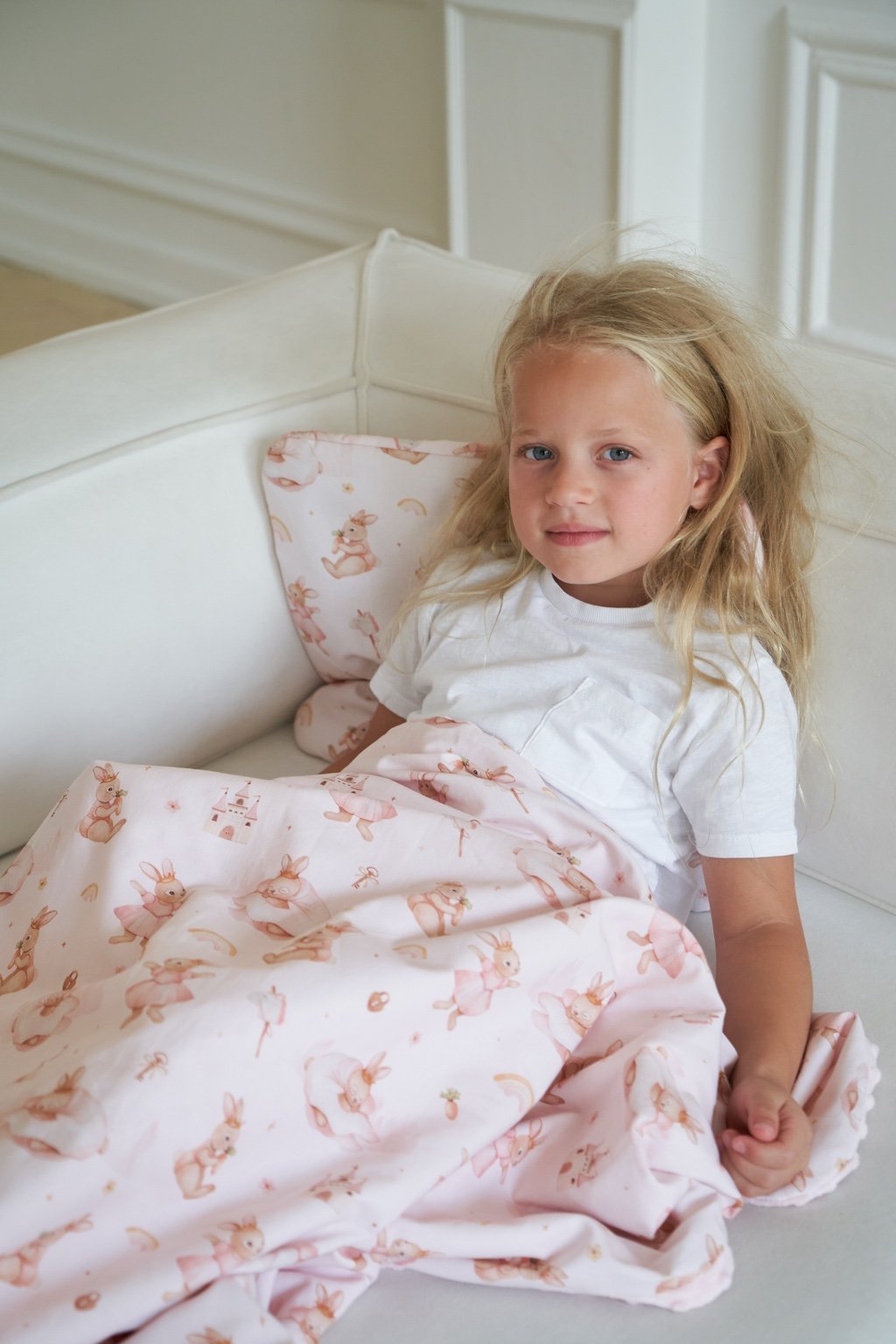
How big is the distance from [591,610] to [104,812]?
1.39ft

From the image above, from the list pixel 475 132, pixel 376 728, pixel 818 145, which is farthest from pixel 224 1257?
pixel 475 132

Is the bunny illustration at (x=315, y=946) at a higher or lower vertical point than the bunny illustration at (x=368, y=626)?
higher

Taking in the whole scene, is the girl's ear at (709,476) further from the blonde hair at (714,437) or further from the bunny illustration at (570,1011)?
the bunny illustration at (570,1011)

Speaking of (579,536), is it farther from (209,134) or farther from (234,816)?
(209,134)

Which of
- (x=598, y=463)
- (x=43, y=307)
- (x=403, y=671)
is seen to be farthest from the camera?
(x=43, y=307)

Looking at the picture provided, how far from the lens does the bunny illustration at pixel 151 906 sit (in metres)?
0.99

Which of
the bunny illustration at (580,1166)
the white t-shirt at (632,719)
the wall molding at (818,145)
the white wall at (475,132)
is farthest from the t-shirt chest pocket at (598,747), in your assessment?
the wall molding at (818,145)

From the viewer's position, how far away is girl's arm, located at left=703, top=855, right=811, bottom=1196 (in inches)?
35.6

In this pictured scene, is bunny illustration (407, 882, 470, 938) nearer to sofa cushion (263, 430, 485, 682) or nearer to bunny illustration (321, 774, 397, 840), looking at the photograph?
bunny illustration (321, 774, 397, 840)

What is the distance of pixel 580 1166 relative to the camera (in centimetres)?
88

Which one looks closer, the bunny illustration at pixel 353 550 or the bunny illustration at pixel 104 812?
the bunny illustration at pixel 104 812

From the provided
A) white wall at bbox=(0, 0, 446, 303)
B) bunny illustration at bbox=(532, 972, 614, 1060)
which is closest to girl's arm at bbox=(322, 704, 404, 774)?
bunny illustration at bbox=(532, 972, 614, 1060)

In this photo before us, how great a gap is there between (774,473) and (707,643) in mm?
153

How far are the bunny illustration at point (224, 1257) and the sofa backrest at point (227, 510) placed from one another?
0.56m
